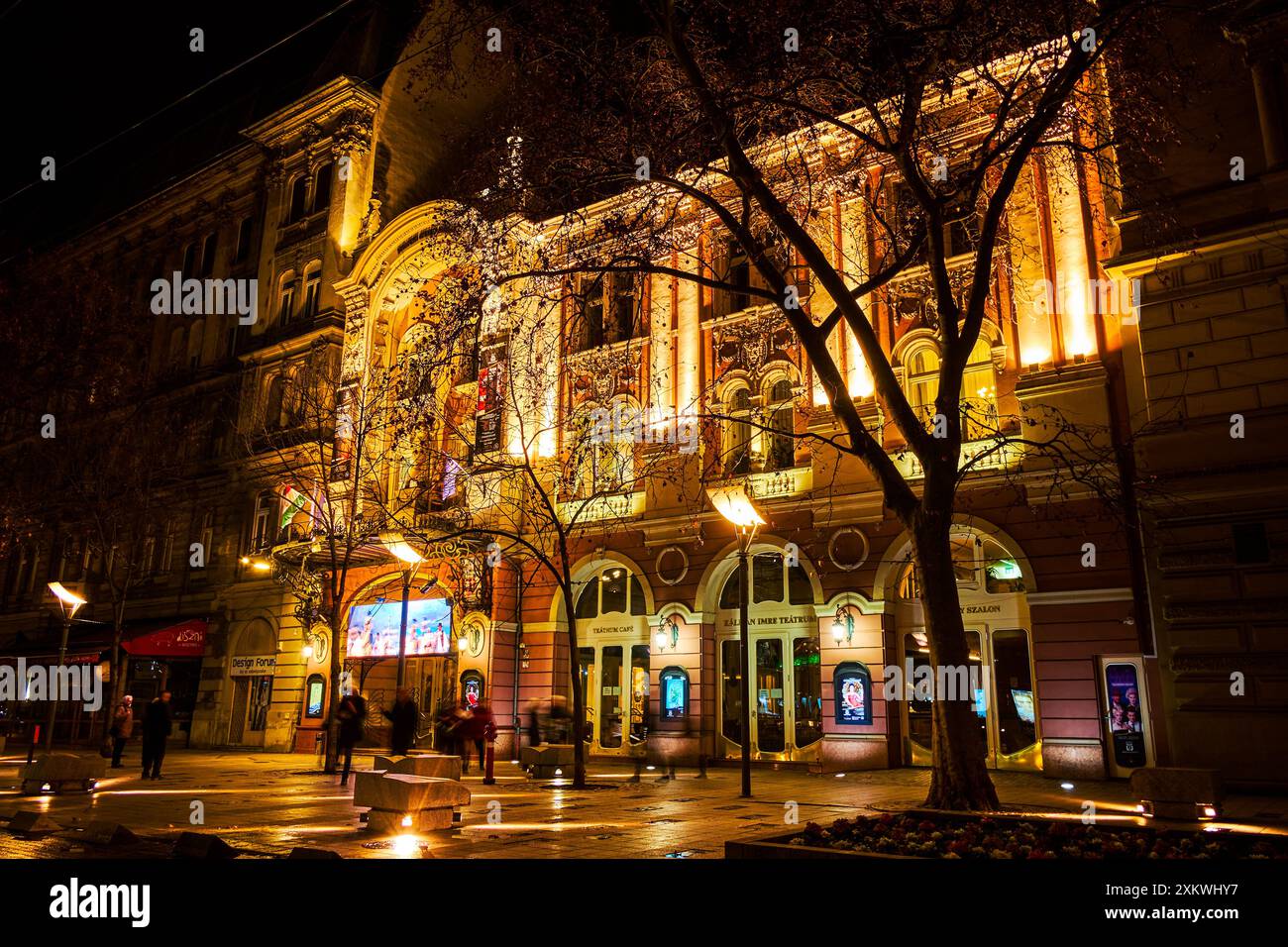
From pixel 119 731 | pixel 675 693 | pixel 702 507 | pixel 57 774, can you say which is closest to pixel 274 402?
pixel 119 731

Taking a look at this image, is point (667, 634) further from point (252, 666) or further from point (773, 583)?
point (252, 666)

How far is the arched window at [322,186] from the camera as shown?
33.3m

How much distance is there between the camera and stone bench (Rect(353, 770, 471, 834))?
1059 cm

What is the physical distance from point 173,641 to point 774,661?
2043cm

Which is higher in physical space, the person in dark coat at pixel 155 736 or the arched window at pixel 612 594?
the arched window at pixel 612 594

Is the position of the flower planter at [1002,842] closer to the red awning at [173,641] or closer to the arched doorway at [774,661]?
the arched doorway at [774,661]

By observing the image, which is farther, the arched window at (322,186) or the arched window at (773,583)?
the arched window at (322,186)

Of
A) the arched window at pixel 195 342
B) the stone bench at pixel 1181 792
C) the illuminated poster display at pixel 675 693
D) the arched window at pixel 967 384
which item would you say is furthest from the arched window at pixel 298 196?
the stone bench at pixel 1181 792

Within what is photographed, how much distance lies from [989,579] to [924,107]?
10.3 metres

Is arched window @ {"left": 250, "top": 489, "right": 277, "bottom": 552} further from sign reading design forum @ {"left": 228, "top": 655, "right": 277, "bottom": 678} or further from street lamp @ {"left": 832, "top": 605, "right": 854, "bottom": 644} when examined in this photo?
street lamp @ {"left": 832, "top": 605, "right": 854, "bottom": 644}

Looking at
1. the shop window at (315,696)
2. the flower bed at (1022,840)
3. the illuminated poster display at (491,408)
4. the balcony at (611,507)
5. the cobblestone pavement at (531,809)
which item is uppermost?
the illuminated poster display at (491,408)

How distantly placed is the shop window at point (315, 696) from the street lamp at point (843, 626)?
645 inches

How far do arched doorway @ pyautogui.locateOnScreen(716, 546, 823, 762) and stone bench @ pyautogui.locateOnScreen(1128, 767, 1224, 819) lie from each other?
9007 millimetres

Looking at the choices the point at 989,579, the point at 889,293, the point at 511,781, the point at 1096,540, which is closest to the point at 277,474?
the point at 511,781
